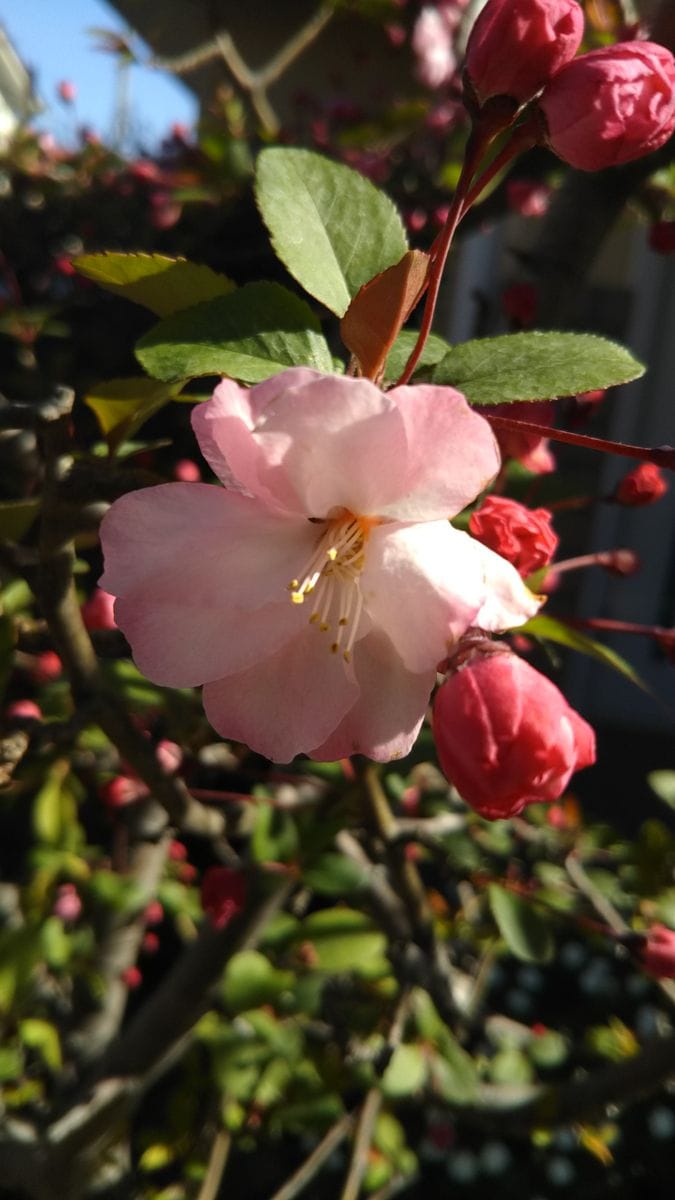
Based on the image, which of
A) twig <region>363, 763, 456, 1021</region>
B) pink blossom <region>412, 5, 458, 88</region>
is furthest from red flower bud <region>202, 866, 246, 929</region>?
pink blossom <region>412, 5, 458, 88</region>

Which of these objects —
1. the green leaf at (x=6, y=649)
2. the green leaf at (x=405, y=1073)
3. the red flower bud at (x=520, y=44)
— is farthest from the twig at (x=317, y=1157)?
the red flower bud at (x=520, y=44)

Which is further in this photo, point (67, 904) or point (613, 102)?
point (67, 904)

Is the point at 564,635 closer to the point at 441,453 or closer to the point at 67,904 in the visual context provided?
the point at 441,453

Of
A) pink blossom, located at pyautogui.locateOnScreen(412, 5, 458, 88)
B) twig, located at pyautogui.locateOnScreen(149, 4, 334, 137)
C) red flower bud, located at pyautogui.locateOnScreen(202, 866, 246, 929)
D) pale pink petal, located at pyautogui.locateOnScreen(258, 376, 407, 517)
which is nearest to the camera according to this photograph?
pale pink petal, located at pyautogui.locateOnScreen(258, 376, 407, 517)

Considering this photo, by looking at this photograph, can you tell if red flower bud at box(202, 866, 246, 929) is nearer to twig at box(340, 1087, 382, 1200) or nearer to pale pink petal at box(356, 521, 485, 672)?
twig at box(340, 1087, 382, 1200)

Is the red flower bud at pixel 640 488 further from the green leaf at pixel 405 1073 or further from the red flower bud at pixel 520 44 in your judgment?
the green leaf at pixel 405 1073

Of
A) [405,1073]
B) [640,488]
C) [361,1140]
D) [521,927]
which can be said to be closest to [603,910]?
[521,927]

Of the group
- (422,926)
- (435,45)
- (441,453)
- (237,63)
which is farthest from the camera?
(435,45)
